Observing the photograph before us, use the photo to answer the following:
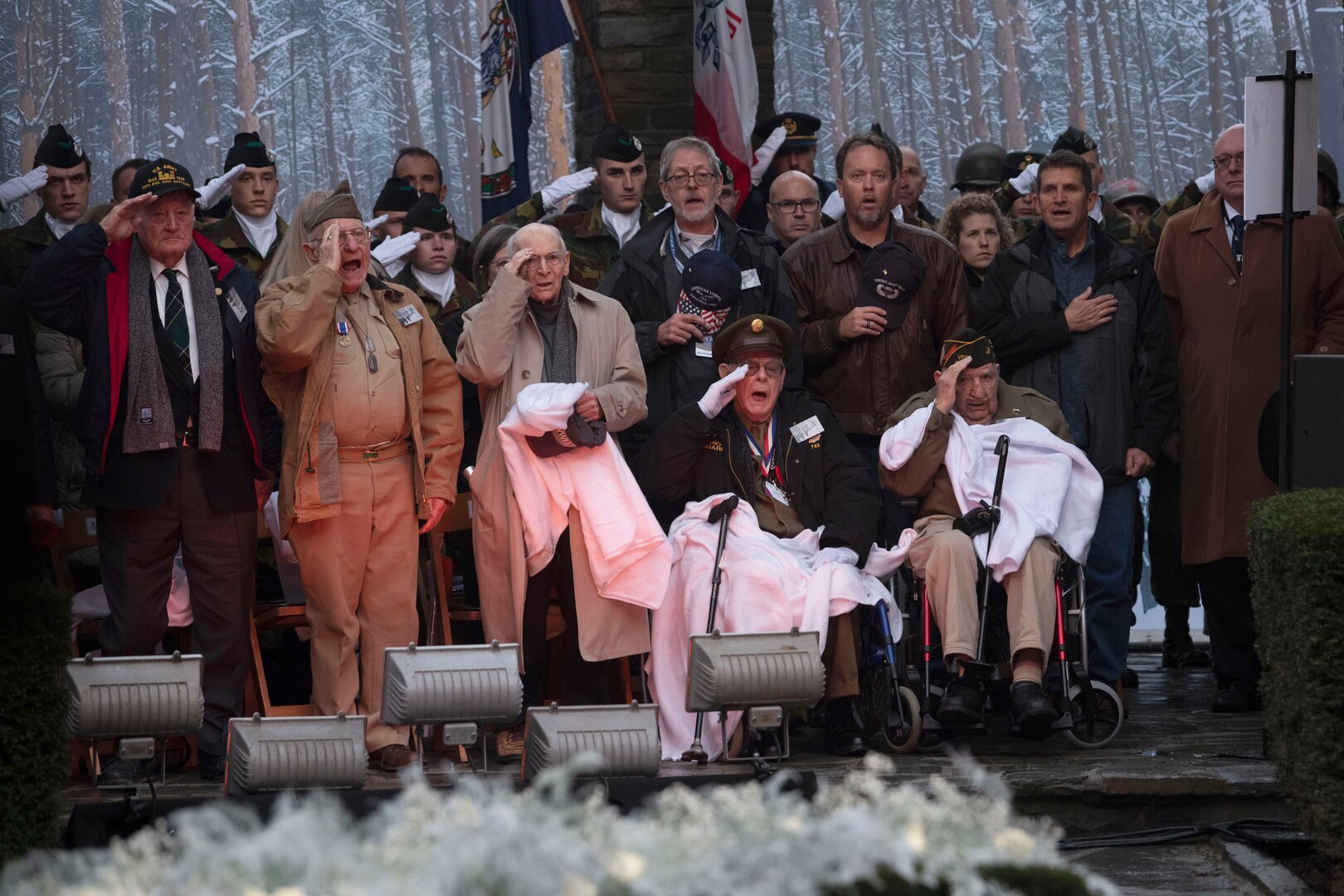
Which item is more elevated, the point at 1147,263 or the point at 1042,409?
the point at 1147,263

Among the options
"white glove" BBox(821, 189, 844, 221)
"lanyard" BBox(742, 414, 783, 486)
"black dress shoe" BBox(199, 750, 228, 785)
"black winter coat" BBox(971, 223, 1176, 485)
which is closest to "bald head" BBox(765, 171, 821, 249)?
"white glove" BBox(821, 189, 844, 221)

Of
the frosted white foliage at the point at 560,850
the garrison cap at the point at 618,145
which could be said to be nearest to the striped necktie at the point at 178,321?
the garrison cap at the point at 618,145

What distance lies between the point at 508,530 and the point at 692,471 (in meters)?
0.72

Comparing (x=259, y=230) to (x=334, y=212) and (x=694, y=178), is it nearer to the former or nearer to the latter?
(x=334, y=212)

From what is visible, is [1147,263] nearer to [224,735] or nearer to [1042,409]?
[1042,409]

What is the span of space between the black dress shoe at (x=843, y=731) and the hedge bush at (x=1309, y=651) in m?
1.54

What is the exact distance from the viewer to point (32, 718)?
435 centimetres

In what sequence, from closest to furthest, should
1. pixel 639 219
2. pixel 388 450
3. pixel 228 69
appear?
pixel 388 450
pixel 639 219
pixel 228 69

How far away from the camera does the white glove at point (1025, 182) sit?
891cm

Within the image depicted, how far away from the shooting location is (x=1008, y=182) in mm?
9039

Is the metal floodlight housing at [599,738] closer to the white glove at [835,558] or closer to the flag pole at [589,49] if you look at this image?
the white glove at [835,558]

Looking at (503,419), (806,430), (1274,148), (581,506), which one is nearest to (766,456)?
(806,430)

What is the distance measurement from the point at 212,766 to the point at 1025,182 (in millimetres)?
4957

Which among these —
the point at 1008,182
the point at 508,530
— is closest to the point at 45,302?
the point at 508,530
